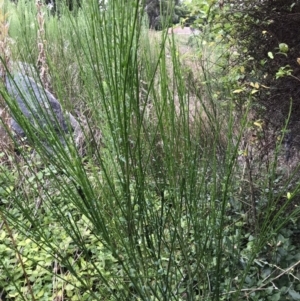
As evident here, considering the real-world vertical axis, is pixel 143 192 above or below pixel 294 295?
above

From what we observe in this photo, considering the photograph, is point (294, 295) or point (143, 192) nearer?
point (143, 192)

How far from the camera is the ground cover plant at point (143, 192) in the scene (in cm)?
75

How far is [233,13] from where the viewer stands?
202 cm

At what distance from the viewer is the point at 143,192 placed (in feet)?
2.81

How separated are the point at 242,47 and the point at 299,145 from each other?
2.17 ft

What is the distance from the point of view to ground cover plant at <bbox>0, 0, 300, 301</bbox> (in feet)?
2.44

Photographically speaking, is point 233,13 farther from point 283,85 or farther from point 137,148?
point 137,148

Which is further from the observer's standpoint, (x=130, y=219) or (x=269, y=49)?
(x=269, y=49)

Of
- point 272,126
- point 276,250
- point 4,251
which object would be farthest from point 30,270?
point 272,126

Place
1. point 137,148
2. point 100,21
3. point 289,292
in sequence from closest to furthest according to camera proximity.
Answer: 1. point 100,21
2. point 137,148
3. point 289,292

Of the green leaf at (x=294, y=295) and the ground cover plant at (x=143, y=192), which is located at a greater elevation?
the ground cover plant at (x=143, y=192)

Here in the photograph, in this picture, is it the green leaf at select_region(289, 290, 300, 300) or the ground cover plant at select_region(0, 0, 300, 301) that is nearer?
the ground cover plant at select_region(0, 0, 300, 301)

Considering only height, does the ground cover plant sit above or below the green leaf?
above

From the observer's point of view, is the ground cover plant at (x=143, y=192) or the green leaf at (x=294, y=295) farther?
the green leaf at (x=294, y=295)
